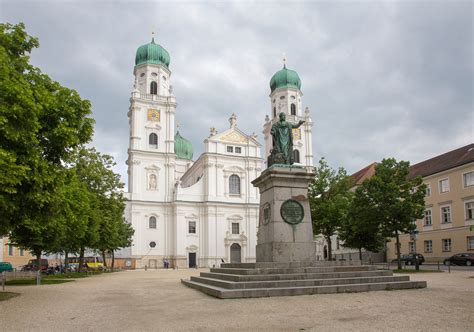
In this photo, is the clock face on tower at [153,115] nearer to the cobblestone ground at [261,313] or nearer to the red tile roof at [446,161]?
the red tile roof at [446,161]

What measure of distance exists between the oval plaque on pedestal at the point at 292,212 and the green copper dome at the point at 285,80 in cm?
5408

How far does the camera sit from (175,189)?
59.7m

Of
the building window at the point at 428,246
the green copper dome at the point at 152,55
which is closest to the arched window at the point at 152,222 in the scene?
the green copper dome at the point at 152,55

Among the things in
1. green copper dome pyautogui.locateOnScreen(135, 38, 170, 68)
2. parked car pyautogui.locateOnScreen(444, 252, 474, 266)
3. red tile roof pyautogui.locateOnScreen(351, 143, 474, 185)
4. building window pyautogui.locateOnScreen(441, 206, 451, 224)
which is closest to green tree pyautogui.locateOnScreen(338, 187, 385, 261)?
parked car pyautogui.locateOnScreen(444, 252, 474, 266)

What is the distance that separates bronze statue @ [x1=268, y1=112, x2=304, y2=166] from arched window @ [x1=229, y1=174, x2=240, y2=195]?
147 ft

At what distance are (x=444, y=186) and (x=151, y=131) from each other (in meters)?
36.0

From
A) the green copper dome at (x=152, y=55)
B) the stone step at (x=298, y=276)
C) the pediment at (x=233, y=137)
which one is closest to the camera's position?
the stone step at (x=298, y=276)

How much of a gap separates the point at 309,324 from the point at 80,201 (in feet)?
58.1

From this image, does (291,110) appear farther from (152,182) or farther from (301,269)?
(301,269)

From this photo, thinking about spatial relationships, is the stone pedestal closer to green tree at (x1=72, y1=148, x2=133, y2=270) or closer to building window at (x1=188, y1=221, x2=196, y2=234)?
green tree at (x1=72, y1=148, x2=133, y2=270)

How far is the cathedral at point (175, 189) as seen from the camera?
57.6 m

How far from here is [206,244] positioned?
192ft

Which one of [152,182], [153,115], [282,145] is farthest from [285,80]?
[282,145]

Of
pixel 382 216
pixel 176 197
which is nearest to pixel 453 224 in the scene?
pixel 382 216
